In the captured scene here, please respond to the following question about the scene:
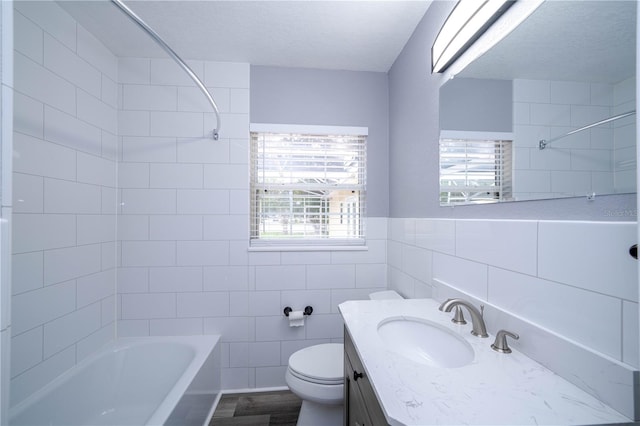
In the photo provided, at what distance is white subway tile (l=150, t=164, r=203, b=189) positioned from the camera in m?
1.72

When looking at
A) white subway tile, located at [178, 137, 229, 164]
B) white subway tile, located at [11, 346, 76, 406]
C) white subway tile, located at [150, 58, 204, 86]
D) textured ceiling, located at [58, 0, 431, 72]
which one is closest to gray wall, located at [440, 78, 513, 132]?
textured ceiling, located at [58, 0, 431, 72]

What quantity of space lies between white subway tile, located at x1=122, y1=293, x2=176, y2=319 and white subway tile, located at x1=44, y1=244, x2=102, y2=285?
32 centimetres

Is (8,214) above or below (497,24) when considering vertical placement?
below

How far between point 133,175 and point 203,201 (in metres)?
0.52

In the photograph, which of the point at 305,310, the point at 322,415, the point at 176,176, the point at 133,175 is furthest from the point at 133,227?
the point at 322,415

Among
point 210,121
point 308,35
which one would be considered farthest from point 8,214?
point 308,35

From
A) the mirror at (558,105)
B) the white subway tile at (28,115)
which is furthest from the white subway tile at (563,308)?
the white subway tile at (28,115)

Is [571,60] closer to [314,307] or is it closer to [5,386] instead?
[5,386]

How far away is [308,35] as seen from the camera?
58.6 inches

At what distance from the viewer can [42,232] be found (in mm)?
1224

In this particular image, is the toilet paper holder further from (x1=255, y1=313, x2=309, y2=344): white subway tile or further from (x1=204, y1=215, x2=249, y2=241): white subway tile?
(x1=204, y1=215, x2=249, y2=241): white subway tile

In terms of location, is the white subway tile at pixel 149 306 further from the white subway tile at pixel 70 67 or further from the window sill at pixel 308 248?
the white subway tile at pixel 70 67

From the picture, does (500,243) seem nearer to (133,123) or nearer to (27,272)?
(27,272)

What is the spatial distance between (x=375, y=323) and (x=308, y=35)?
5.50 ft
